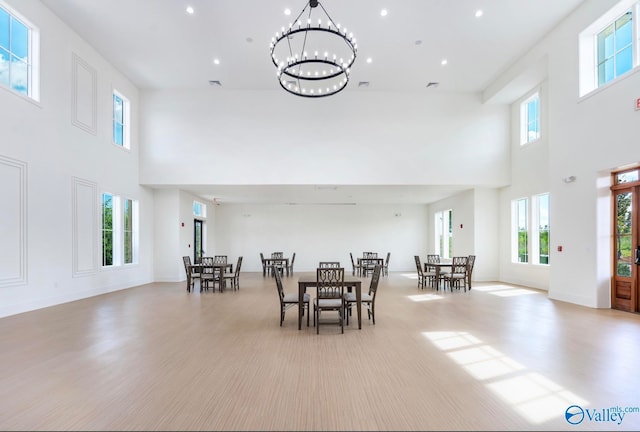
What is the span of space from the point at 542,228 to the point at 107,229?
35.3 feet

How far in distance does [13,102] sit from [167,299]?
4401 millimetres

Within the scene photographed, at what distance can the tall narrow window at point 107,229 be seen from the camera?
27.3 ft

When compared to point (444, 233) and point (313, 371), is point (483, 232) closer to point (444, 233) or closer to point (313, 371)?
point (444, 233)

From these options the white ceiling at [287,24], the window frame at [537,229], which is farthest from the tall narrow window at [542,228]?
the white ceiling at [287,24]

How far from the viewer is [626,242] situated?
603 centimetres

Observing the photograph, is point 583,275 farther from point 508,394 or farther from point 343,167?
point 343,167

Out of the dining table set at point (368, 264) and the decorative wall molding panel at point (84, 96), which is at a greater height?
the decorative wall molding panel at point (84, 96)

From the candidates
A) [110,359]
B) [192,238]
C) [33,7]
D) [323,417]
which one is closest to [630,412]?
[323,417]

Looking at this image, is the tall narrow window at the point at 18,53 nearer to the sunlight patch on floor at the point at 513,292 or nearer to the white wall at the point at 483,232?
the sunlight patch on floor at the point at 513,292

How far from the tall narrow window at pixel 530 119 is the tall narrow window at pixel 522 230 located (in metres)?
1.67

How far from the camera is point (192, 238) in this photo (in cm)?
1171

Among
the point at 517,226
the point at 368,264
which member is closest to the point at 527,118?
the point at 517,226
